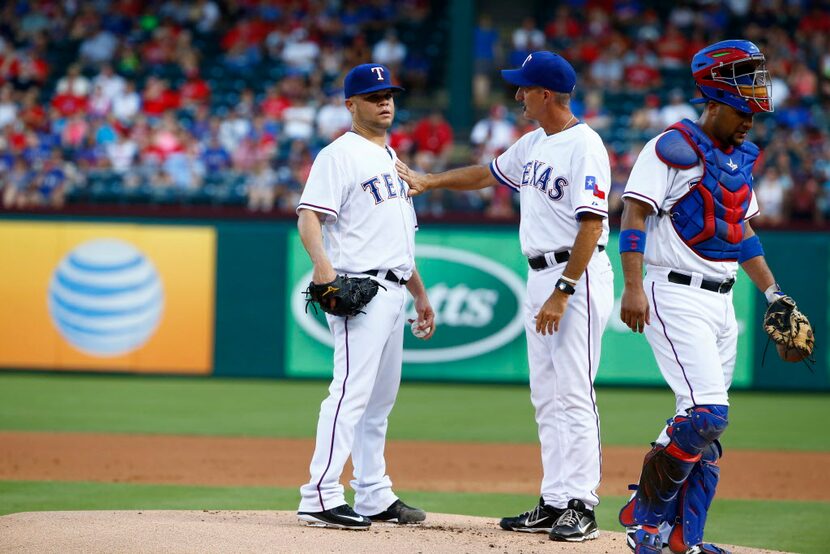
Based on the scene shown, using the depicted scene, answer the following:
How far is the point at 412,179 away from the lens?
18.5 feet

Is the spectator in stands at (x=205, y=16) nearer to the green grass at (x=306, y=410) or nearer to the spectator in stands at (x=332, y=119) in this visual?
the spectator in stands at (x=332, y=119)

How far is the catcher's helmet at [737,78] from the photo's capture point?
4.75 m

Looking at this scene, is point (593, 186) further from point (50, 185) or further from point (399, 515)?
point (50, 185)

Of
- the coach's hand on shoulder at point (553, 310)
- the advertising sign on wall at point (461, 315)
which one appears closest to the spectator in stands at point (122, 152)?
the advertising sign on wall at point (461, 315)

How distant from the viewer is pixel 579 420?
17.1 feet

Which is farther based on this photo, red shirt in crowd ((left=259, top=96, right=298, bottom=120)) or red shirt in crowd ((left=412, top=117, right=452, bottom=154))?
red shirt in crowd ((left=259, top=96, right=298, bottom=120))

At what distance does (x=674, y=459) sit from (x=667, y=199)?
1.04 m

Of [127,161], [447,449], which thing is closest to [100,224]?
[127,161]

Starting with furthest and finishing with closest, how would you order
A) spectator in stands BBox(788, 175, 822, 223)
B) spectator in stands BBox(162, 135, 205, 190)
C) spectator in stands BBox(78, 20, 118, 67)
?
spectator in stands BBox(78, 20, 118, 67), spectator in stands BBox(162, 135, 205, 190), spectator in stands BBox(788, 175, 822, 223)

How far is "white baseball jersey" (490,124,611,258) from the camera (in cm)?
514

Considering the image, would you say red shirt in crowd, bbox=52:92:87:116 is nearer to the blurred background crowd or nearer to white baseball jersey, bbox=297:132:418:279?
the blurred background crowd

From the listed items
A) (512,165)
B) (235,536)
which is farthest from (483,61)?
(235,536)

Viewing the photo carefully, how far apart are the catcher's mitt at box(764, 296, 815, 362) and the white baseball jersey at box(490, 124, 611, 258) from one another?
0.83 meters

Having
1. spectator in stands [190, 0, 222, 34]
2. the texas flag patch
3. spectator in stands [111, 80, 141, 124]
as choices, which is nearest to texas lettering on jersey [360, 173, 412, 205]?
the texas flag patch
